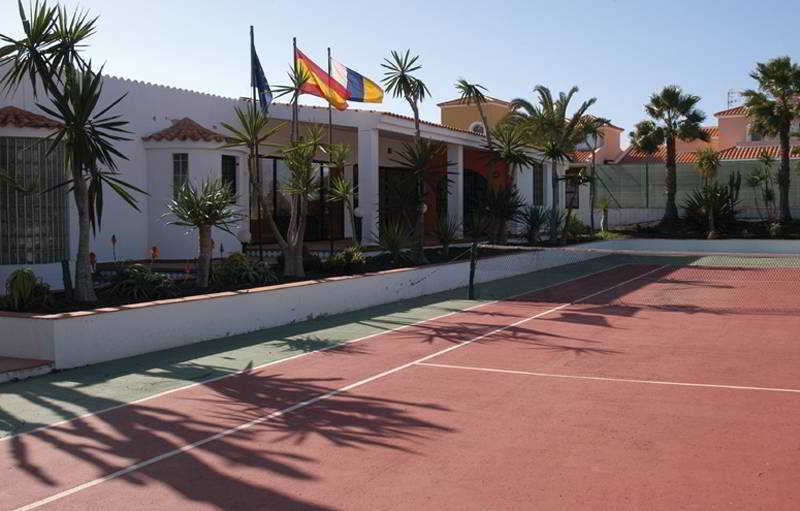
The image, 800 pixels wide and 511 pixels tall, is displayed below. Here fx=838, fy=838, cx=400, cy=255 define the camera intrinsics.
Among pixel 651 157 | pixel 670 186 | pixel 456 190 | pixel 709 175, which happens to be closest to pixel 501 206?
pixel 456 190

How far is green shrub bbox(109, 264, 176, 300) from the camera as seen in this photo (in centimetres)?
1280

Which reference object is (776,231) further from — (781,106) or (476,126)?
(476,126)

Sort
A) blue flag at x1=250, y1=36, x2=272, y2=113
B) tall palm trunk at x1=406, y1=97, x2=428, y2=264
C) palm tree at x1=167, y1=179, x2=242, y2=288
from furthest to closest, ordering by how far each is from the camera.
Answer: tall palm trunk at x1=406, y1=97, x2=428, y2=264, blue flag at x1=250, y1=36, x2=272, y2=113, palm tree at x1=167, y1=179, x2=242, y2=288

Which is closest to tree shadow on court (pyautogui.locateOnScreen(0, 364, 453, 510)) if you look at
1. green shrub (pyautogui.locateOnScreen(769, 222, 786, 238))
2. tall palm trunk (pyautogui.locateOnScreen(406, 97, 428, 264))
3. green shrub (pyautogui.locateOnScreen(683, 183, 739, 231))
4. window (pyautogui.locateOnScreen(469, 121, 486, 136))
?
tall palm trunk (pyautogui.locateOnScreen(406, 97, 428, 264))

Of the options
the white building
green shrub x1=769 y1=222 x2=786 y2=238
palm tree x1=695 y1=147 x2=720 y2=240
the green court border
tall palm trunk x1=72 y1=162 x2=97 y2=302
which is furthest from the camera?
palm tree x1=695 y1=147 x2=720 y2=240

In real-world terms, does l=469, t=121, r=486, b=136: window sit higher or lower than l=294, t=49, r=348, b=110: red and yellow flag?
higher

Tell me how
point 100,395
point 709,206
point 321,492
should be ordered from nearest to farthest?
point 321,492, point 100,395, point 709,206

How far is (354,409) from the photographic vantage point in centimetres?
825

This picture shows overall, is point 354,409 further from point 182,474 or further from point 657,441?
point 657,441

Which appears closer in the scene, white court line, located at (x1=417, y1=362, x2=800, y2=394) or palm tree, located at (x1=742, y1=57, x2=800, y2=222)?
white court line, located at (x1=417, y1=362, x2=800, y2=394)

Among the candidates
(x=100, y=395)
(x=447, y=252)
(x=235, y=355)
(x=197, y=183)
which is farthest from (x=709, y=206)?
(x=100, y=395)

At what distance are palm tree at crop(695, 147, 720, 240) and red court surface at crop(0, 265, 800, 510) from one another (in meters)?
24.9

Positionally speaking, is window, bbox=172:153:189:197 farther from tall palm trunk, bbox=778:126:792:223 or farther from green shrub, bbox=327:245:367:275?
tall palm trunk, bbox=778:126:792:223

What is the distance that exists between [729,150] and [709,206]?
15.3 metres
